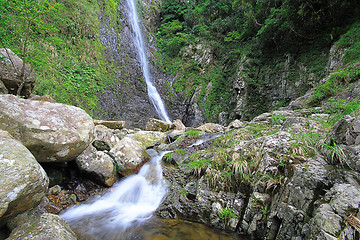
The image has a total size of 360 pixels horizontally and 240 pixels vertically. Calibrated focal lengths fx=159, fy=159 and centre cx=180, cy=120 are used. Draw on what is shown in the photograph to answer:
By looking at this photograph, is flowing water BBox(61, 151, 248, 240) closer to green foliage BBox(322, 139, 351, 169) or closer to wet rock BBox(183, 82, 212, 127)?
green foliage BBox(322, 139, 351, 169)

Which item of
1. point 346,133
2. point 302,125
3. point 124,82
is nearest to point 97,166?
point 346,133

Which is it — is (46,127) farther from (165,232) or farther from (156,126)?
(156,126)

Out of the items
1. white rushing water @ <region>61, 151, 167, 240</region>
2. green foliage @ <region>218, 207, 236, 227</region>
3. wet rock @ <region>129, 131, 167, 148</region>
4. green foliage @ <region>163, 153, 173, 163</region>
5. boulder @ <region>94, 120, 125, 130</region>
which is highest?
boulder @ <region>94, 120, 125, 130</region>

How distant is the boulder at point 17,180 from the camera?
1.92 metres

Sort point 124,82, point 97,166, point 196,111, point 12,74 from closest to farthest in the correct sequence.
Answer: point 97,166 < point 12,74 < point 124,82 < point 196,111

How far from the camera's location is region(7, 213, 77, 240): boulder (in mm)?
1899

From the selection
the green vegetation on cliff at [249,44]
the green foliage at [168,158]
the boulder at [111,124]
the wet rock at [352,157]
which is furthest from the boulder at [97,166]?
the green vegetation on cliff at [249,44]

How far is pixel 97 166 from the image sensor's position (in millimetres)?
4117

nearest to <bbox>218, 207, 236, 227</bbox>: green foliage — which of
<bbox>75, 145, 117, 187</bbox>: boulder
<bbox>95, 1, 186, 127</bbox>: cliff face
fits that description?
<bbox>75, 145, 117, 187</bbox>: boulder

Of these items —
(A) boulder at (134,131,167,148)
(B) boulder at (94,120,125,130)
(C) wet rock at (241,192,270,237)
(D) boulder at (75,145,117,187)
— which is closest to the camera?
(C) wet rock at (241,192,270,237)

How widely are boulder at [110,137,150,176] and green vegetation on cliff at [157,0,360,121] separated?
1111cm

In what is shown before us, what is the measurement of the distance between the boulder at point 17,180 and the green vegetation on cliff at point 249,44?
41.2ft

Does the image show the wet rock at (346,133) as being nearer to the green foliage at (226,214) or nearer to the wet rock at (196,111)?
the green foliage at (226,214)

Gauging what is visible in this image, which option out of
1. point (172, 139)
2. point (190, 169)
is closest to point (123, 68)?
point (172, 139)
